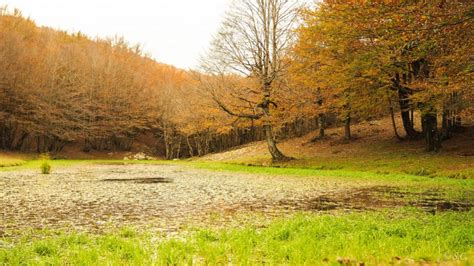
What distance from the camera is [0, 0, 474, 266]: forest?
6.70 meters

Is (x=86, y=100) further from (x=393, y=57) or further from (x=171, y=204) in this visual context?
(x=171, y=204)

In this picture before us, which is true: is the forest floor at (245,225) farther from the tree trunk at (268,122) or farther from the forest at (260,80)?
the tree trunk at (268,122)

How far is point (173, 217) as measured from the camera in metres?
9.57

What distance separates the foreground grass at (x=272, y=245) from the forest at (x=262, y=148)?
1.7 inches

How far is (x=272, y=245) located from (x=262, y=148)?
39551 mm

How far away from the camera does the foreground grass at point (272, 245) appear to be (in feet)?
18.4

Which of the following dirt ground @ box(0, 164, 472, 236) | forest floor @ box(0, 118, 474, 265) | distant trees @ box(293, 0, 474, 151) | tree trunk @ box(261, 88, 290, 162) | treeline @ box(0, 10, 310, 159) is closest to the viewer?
forest floor @ box(0, 118, 474, 265)

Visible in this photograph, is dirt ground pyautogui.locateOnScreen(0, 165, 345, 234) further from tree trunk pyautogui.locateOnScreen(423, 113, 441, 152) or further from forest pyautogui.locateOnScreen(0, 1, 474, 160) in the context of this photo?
tree trunk pyautogui.locateOnScreen(423, 113, 441, 152)

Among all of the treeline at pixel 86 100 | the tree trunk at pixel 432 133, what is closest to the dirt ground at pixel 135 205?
the tree trunk at pixel 432 133

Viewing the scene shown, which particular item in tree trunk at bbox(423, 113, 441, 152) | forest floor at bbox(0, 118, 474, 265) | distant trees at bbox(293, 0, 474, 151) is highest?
distant trees at bbox(293, 0, 474, 151)

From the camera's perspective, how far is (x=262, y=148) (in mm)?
45875

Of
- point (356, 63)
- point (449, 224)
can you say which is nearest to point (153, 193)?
point (449, 224)

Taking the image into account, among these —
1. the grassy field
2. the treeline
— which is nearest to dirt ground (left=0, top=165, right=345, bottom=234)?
the grassy field

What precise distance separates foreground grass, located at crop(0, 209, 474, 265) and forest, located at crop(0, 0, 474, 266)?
1.7 inches
